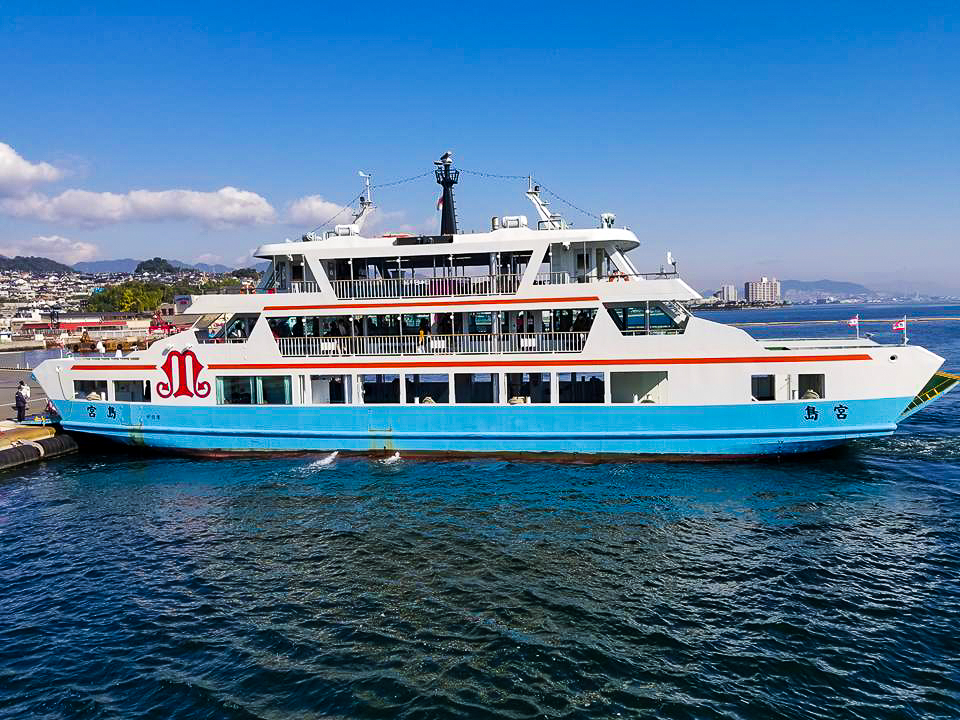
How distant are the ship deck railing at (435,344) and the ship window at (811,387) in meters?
6.72

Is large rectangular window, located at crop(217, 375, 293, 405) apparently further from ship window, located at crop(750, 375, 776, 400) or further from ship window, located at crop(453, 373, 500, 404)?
ship window, located at crop(750, 375, 776, 400)

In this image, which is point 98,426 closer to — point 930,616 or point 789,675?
point 789,675

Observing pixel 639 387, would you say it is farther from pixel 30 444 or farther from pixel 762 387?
pixel 30 444

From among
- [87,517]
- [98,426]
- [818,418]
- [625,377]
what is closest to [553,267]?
[625,377]

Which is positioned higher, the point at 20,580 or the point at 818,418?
the point at 818,418

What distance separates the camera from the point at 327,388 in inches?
865

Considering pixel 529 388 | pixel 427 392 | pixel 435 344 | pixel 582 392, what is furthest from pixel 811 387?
pixel 427 392

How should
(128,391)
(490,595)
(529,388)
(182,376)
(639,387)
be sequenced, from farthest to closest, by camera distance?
(128,391)
(529,388)
(182,376)
(639,387)
(490,595)

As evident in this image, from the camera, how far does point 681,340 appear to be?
19.1 m

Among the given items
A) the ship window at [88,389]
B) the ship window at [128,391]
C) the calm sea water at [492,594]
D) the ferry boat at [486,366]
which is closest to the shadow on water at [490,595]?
the calm sea water at [492,594]

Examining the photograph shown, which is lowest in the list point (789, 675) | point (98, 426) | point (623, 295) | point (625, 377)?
point (789, 675)

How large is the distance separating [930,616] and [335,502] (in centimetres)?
1320

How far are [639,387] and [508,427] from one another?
4547 mm

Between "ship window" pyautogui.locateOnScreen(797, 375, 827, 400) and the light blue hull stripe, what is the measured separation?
492mm
